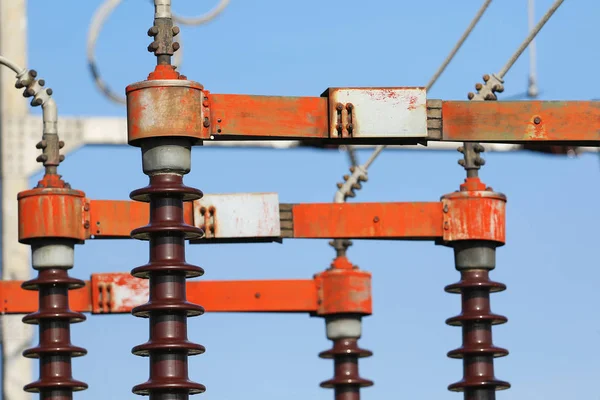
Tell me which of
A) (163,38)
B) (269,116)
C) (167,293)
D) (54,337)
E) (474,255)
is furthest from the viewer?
(474,255)

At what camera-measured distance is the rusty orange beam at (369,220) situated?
23.9 meters

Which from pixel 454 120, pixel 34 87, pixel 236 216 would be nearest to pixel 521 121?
pixel 454 120

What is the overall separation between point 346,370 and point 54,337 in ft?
19.9

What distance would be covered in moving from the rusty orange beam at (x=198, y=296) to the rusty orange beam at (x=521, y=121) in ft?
25.6

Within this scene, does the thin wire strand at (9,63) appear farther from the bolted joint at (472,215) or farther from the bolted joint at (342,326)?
the bolted joint at (342,326)

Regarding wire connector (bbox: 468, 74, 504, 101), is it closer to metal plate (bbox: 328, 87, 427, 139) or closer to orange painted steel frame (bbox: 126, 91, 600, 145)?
orange painted steel frame (bbox: 126, 91, 600, 145)

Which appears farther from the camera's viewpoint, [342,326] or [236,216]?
[342,326]

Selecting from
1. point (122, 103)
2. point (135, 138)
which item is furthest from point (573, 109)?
point (122, 103)

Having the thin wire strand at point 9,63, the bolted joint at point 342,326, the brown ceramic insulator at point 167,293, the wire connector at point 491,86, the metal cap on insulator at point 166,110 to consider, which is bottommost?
the brown ceramic insulator at point 167,293

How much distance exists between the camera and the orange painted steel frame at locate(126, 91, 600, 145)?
→ 18625 mm

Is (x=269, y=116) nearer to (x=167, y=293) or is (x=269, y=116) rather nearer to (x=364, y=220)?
(x=167, y=293)

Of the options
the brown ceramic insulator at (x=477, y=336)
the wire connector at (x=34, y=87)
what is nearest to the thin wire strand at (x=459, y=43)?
the brown ceramic insulator at (x=477, y=336)

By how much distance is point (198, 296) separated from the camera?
26812mm

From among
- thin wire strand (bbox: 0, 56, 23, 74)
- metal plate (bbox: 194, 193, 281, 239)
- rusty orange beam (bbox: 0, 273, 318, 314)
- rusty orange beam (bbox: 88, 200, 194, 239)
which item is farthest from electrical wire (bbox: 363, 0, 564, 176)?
rusty orange beam (bbox: 0, 273, 318, 314)
